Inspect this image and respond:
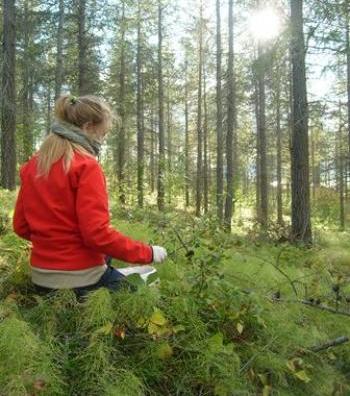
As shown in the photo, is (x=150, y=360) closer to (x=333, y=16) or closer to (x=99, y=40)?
(x=333, y=16)

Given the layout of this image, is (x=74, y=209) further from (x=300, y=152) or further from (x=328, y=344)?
(x=300, y=152)

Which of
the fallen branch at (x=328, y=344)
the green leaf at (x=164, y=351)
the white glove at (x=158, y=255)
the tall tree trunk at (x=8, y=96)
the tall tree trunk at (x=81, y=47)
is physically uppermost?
the tall tree trunk at (x=81, y=47)

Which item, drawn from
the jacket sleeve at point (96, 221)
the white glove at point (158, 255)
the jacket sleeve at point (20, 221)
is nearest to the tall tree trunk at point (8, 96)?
the jacket sleeve at point (20, 221)

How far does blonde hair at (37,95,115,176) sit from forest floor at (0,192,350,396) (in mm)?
884

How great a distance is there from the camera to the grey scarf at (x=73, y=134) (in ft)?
10.4

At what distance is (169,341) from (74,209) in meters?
1.05

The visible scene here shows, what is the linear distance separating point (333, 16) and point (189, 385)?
26.1ft

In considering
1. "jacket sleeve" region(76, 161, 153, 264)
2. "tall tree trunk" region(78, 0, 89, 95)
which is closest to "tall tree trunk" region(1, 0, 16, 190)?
"tall tree trunk" region(78, 0, 89, 95)

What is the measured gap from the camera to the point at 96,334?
279 cm

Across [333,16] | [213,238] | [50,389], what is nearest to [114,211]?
[213,238]

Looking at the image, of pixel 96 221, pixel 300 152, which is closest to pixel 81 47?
pixel 300 152

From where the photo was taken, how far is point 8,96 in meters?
10.7

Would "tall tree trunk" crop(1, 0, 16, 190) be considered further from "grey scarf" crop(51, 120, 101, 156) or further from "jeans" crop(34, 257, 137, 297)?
"jeans" crop(34, 257, 137, 297)

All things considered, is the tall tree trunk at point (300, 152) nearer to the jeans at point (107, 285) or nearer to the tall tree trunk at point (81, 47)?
the jeans at point (107, 285)
